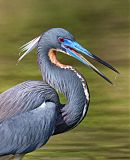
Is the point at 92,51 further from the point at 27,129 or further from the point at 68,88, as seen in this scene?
the point at 27,129

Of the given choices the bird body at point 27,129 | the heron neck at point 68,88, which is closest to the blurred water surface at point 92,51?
the heron neck at point 68,88

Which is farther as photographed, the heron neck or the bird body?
the heron neck

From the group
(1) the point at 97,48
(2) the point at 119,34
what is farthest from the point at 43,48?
(2) the point at 119,34

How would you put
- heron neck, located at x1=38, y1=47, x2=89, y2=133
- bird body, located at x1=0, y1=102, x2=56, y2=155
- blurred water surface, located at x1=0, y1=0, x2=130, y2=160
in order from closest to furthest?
bird body, located at x1=0, y1=102, x2=56, y2=155
heron neck, located at x1=38, y1=47, x2=89, y2=133
blurred water surface, located at x1=0, y1=0, x2=130, y2=160

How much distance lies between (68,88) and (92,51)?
7.31m

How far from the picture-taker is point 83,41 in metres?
17.0

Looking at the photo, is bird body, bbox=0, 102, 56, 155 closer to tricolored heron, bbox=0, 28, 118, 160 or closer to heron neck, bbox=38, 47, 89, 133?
tricolored heron, bbox=0, 28, 118, 160

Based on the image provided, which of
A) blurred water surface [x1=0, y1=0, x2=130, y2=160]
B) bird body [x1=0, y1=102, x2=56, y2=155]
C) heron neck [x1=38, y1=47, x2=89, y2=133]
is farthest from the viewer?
blurred water surface [x1=0, y1=0, x2=130, y2=160]

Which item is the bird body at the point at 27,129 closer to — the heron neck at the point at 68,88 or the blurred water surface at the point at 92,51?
→ the heron neck at the point at 68,88

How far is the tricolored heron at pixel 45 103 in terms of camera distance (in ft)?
26.6

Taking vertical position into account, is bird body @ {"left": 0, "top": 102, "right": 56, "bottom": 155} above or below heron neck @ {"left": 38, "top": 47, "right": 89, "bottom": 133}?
below

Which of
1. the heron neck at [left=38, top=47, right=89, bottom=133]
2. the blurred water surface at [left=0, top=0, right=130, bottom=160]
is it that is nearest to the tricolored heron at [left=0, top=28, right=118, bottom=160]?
the heron neck at [left=38, top=47, right=89, bottom=133]

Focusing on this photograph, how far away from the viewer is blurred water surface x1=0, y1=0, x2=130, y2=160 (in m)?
9.75

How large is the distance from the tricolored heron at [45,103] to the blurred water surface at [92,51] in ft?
3.32
